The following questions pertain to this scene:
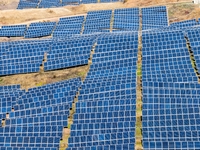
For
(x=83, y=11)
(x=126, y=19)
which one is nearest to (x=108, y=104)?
(x=126, y=19)

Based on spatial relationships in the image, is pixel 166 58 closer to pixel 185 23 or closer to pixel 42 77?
pixel 42 77

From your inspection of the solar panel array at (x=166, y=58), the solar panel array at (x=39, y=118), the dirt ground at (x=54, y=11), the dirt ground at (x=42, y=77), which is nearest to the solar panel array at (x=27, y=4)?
the dirt ground at (x=54, y=11)

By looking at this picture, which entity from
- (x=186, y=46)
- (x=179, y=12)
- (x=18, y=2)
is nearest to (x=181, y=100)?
(x=186, y=46)

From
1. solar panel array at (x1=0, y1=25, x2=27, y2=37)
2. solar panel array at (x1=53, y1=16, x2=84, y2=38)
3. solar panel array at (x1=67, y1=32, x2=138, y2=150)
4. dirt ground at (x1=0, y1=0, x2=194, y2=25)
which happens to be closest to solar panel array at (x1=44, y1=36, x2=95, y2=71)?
solar panel array at (x1=67, y1=32, x2=138, y2=150)

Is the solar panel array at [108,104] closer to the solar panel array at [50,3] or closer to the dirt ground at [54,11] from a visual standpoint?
the dirt ground at [54,11]

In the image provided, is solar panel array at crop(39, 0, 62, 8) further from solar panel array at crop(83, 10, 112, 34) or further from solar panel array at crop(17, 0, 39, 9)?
solar panel array at crop(83, 10, 112, 34)

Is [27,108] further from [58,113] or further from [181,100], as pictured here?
[181,100]
